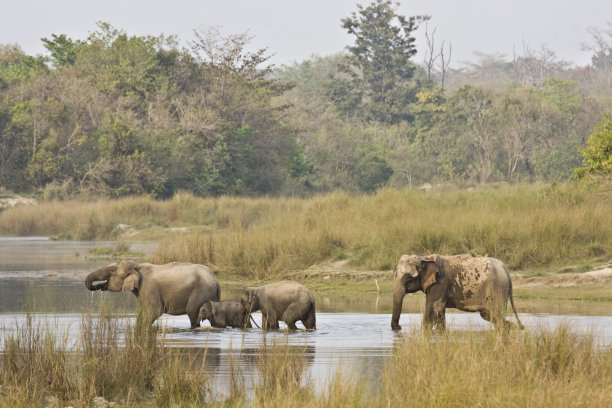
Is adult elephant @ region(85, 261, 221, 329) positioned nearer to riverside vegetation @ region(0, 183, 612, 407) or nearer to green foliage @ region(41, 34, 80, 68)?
riverside vegetation @ region(0, 183, 612, 407)

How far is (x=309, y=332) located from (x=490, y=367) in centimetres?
562

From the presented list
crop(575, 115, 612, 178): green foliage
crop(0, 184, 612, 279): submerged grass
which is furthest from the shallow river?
crop(575, 115, 612, 178): green foliage

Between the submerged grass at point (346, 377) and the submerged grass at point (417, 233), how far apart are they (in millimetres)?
11440

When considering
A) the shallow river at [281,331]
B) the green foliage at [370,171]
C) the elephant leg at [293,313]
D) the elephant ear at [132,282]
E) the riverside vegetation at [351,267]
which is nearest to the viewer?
the riverside vegetation at [351,267]

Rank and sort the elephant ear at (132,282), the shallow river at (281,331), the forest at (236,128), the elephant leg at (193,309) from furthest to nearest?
the forest at (236,128) < the elephant leg at (193,309) < the elephant ear at (132,282) < the shallow river at (281,331)

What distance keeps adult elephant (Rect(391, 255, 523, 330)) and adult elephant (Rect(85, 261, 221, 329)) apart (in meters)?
2.68

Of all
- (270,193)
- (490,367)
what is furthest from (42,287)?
(270,193)

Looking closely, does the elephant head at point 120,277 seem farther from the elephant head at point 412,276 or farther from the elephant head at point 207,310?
the elephant head at point 412,276

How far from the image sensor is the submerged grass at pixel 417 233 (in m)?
21.6

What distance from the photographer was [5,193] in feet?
172

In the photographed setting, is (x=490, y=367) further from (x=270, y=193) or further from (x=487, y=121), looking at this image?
(x=487, y=121)

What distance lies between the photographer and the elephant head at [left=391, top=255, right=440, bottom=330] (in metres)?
13.7

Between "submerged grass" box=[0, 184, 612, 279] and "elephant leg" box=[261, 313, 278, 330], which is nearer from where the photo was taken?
"elephant leg" box=[261, 313, 278, 330]

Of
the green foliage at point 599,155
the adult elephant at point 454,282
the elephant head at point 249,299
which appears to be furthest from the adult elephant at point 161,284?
the green foliage at point 599,155
